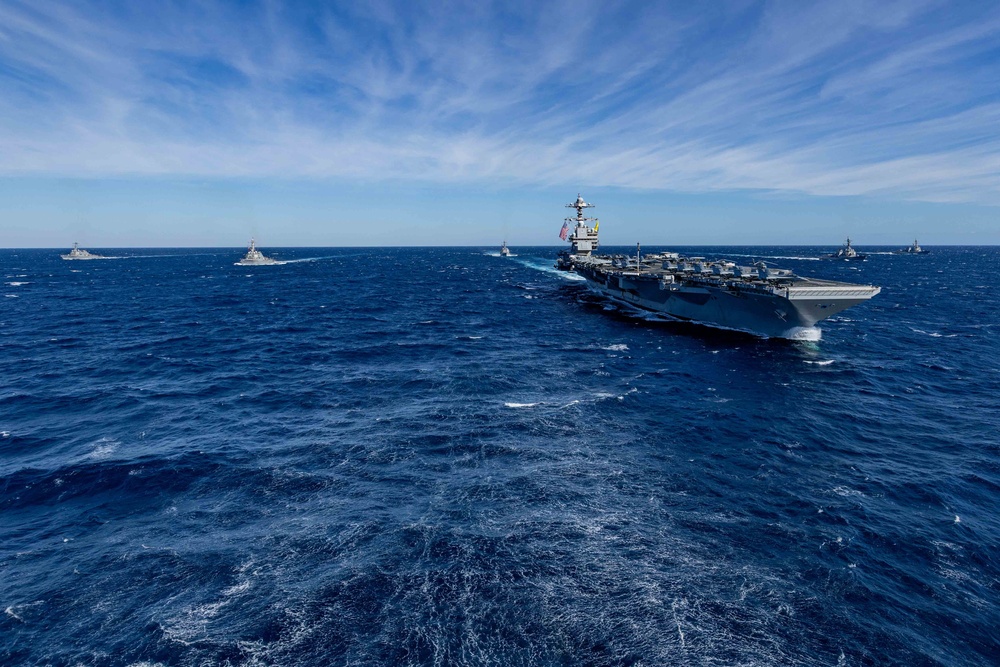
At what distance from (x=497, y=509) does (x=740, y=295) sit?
47.3 metres

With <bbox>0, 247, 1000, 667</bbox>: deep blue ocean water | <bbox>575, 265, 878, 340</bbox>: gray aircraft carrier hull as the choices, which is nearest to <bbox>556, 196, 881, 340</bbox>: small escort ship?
<bbox>575, 265, 878, 340</bbox>: gray aircraft carrier hull

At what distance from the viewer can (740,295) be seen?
57750 mm

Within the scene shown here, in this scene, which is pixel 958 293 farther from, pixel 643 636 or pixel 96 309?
pixel 96 309

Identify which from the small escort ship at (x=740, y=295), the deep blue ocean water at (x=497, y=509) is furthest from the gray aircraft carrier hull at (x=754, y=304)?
the deep blue ocean water at (x=497, y=509)

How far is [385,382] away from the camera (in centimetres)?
4128

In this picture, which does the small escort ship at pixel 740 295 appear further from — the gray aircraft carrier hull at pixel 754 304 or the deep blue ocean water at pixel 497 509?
the deep blue ocean water at pixel 497 509

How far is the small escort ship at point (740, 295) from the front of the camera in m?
50.2

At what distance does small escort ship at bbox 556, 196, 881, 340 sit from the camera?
165 feet

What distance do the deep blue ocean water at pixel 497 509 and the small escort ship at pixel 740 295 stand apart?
21.4 feet

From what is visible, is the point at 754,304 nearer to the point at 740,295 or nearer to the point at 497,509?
the point at 740,295

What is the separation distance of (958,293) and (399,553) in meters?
133

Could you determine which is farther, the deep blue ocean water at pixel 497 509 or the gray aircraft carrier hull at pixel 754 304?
the gray aircraft carrier hull at pixel 754 304

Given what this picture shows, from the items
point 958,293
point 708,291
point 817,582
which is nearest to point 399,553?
point 817,582

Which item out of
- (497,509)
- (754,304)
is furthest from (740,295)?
(497,509)
